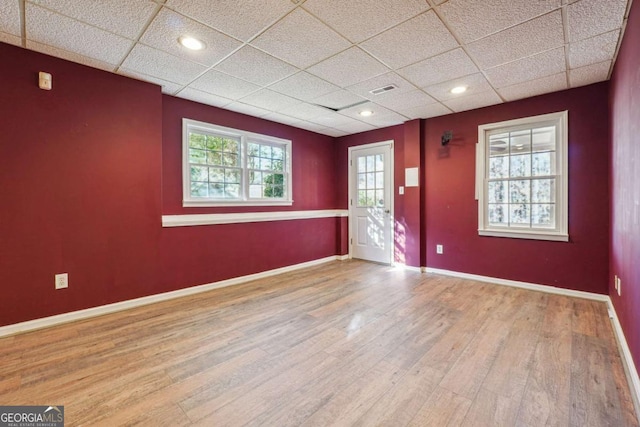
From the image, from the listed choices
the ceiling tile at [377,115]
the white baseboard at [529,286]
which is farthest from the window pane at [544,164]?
the ceiling tile at [377,115]

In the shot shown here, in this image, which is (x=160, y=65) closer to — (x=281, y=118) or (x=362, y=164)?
(x=281, y=118)

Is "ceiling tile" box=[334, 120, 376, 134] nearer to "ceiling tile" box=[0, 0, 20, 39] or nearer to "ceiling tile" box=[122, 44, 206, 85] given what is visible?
"ceiling tile" box=[122, 44, 206, 85]

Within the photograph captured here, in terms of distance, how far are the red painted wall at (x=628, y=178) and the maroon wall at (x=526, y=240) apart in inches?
23.7

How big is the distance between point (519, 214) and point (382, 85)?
2.44 meters

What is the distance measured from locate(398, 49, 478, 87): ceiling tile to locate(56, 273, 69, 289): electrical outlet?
3694 millimetres

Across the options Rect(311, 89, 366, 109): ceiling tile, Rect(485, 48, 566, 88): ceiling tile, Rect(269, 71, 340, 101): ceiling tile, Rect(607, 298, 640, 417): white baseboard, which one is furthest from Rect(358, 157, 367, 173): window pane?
Rect(607, 298, 640, 417): white baseboard

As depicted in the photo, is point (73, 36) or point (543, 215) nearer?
point (73, 36)

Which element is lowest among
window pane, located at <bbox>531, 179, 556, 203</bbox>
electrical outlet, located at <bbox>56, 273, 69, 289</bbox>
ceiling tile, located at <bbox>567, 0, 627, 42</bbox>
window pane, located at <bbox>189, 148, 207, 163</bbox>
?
electrical outlet, located at <bbox>56, 273, 69, 289</bbox>

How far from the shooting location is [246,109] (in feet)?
13.2

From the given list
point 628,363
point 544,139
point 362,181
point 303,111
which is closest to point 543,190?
point 544,139

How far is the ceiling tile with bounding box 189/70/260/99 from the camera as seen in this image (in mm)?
2986

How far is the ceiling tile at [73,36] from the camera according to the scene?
6.76ft

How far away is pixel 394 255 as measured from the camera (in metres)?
4.96

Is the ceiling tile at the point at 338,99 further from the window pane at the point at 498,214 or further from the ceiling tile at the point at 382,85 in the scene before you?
the window pane at the point at 498,214
